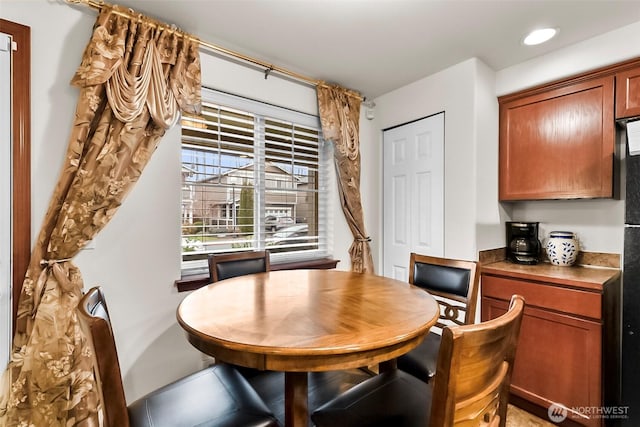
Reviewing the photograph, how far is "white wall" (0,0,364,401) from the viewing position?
156cm

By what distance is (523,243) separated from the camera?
7.73ft

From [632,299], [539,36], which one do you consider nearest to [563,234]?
[632,299]

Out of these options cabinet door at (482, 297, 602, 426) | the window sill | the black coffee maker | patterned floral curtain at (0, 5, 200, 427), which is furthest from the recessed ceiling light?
patterned floral curtain at (0, 5, 200, 427)

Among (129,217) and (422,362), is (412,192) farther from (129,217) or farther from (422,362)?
(129,217)

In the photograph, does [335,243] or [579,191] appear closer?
[579,191]

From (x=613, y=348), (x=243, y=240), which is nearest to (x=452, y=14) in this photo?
(x=243, y=240)

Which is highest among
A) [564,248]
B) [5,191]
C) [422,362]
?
[5,191]

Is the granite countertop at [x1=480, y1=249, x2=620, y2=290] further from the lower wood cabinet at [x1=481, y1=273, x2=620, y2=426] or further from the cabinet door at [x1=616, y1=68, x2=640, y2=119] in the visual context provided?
the cabinet door at [x1=616, y1=68, x2=640, y2=119]

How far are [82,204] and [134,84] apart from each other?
699 millimetres

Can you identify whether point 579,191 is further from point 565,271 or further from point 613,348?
point 613,348

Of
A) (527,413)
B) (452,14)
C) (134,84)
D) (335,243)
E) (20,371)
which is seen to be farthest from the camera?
(335,243)

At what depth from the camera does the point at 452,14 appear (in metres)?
1.78

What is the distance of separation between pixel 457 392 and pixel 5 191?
6.76 feet

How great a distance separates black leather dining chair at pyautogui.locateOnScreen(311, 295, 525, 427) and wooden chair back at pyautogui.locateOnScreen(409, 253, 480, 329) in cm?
63
